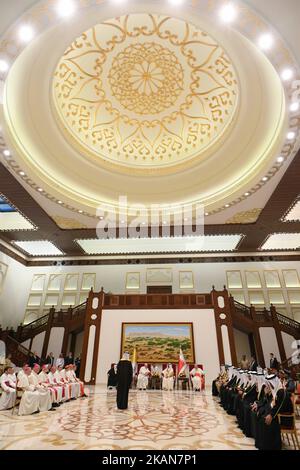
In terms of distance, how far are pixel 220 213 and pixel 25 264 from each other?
1303 centimetres

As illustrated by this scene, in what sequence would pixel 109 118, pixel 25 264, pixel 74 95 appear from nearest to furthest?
1. pixel 74 95
2. pixel 109 118
3. pixel 25 264

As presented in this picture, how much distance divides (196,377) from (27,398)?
273 inches

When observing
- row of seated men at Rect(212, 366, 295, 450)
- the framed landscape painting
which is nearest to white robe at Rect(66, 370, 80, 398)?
the framed landscape painting

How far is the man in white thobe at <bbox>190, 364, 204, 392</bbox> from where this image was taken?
10773 millimetres

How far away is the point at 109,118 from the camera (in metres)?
10.4

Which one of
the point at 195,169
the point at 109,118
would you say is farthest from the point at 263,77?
the point at 109,118

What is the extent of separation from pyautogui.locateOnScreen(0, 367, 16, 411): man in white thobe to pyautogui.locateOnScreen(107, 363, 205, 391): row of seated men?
190 inches

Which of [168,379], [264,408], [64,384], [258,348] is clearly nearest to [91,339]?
[168,379]

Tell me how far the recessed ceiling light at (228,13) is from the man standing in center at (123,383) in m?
7.91

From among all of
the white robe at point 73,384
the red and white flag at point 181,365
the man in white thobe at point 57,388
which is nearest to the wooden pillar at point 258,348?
the red and white flag at point 181,365

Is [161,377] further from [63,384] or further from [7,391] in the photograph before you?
[7,391]

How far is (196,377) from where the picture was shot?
10883 millimetres

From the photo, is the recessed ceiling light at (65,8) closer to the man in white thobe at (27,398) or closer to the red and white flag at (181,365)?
the man in white thobe at (27,398)

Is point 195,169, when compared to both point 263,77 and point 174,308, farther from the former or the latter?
point 174,308
